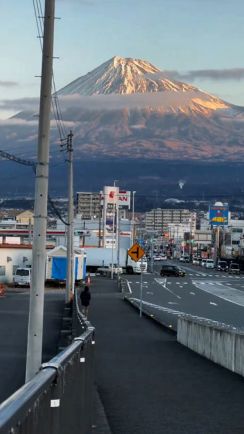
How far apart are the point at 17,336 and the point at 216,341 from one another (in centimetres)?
1265

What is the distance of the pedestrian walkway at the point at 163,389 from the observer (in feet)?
38.9

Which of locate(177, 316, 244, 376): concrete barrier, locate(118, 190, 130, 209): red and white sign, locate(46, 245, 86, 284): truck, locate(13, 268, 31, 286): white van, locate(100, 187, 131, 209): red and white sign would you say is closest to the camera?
locate(177, 316, 244, 376): concrete barrier

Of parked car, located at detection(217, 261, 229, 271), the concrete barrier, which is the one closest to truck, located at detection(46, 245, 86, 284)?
the concrete barrier

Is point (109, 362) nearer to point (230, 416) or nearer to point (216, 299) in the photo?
point (230, 416)

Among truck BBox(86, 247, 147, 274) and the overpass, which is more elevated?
truck BBox(86, 247, 147, 274)

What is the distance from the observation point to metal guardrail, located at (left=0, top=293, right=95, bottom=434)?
13.6 ft

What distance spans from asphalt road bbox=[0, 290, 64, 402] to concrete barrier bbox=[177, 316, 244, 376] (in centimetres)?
387

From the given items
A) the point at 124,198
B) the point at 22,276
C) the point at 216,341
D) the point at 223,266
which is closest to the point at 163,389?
the point at 216,341

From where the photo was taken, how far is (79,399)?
844 centimetres

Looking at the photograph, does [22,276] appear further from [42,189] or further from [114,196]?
[114,196]

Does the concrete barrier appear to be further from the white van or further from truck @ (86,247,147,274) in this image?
truck @ (86,247,147,274)

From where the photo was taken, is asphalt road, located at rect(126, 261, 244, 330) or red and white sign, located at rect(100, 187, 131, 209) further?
red and white sign, located at rect(100, 187, 131, 209)

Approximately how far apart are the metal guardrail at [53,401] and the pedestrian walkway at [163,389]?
2.60 metres

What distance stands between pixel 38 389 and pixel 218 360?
50.4 ft
